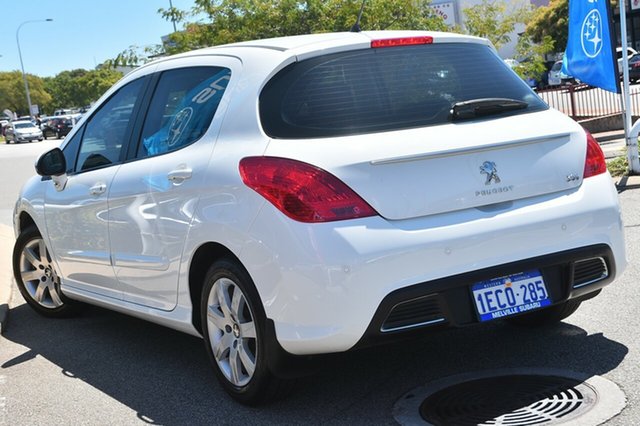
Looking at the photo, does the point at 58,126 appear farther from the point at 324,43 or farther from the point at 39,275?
the point at 324,43

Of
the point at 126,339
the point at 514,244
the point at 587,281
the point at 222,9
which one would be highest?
the point at 222,9

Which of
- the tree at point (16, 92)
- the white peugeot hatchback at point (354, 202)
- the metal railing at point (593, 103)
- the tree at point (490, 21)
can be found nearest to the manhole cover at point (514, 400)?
the white peugeot hatchback at point (354, 202)

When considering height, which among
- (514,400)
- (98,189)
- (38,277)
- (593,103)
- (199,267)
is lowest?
(593,103)

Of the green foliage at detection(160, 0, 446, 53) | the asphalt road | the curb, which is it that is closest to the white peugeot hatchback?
the asphalt road

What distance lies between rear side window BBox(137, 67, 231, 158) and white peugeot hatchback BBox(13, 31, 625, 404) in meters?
0.01

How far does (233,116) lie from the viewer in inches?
171

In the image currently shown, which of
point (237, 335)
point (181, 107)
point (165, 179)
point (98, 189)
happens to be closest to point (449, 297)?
point (237, 335)

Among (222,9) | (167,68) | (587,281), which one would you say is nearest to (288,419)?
(587,281)

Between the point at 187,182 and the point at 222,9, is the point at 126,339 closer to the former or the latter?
the point at 187,182

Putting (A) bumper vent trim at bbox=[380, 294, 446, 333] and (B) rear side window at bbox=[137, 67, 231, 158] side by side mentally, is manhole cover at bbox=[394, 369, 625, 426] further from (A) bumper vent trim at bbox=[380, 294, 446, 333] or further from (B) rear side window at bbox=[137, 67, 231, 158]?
(B) rear side window at bbox=[137, 67, 231, 158]

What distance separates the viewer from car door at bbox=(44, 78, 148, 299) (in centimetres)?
539

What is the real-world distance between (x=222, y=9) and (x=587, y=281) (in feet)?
42.7

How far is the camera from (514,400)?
13.4 ft

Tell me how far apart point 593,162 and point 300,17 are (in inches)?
477
